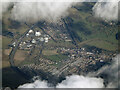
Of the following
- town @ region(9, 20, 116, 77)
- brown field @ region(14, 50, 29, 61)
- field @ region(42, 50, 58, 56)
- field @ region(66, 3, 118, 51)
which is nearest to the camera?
town @ region(9, 20, 116, 77)

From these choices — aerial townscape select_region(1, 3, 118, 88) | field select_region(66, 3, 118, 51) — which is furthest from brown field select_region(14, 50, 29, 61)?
field select_region(66, 3, 118, 51)

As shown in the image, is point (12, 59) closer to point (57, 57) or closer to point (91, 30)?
point (57, 57)

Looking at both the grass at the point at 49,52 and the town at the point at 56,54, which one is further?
the grass at the point at 49,52

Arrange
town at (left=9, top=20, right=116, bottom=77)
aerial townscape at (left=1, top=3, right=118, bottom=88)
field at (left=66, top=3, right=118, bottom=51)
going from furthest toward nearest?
field at (left=66, top=3, right=118, bottom=51) < town at (left=9, top=20, right=116, bottom=77) < aerial townscape at (left=1, top=3, right=118, bottom=88)

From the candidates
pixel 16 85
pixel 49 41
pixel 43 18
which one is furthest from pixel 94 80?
pixel 43 18

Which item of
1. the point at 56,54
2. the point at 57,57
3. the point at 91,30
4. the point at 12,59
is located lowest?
the point at 12,59

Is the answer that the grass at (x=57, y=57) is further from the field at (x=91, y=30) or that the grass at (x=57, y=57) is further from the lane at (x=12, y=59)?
the lane at (x=12, y=59)

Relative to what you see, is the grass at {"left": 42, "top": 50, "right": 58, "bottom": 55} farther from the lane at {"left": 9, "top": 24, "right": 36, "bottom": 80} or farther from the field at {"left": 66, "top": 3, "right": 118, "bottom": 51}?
the field at {"left": 66, "top": 3, "right": 118, "bottom": 51}

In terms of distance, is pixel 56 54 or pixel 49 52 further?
pixel 49 52

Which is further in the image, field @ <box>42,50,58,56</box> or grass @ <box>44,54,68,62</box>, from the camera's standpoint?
field @ <box>42,50,58,56</box>

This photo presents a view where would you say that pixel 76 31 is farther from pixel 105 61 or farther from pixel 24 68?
pixel 24 68

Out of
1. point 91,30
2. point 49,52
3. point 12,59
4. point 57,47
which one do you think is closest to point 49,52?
point 49,52

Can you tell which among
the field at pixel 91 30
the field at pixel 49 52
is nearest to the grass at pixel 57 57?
the field at pixel 49 52

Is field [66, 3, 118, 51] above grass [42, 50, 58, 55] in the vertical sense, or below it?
above
